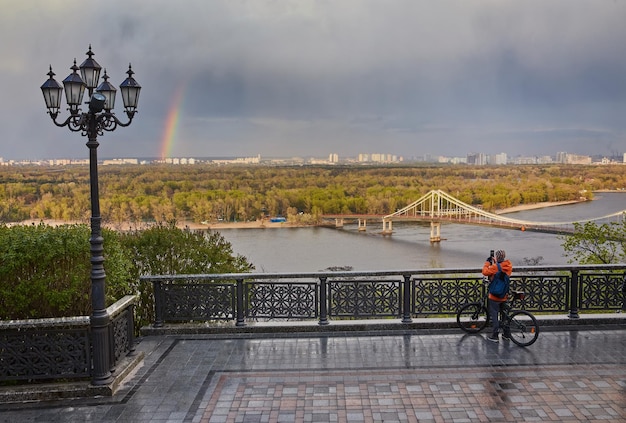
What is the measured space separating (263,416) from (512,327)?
406cm

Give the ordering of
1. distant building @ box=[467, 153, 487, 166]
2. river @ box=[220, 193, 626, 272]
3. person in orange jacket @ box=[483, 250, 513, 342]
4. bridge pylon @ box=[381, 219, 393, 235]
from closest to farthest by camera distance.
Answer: person in orange jacket @ box=[483, 250, 513, 342], river @ box=[220, 193, 626, 272], bridge pylon @ box=[381, 219, 393, 235], distant building @ box=[467, 153, 487, 166]

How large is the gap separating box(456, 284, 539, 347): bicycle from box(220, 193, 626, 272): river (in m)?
28.4

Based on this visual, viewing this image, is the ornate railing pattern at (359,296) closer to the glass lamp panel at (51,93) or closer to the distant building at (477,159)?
the glass lamp panel at (51,93)

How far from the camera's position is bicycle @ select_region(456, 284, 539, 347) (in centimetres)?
714

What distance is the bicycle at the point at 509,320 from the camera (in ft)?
23.4

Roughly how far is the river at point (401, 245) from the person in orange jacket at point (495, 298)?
2891cm

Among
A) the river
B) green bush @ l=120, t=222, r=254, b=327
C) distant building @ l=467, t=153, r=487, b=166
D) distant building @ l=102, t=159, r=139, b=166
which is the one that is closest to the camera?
green bush @ l=120, t=222, r=254, b=327

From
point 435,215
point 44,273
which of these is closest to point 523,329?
point 44,273

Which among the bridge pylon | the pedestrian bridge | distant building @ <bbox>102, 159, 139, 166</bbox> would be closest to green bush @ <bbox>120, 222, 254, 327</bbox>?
the pedestrian bridge

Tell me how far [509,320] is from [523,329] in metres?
0.21

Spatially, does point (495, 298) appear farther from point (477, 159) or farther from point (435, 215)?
point (477, 159)

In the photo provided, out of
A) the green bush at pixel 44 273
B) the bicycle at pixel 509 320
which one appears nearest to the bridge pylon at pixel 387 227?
the bicycle at pixel 509 320

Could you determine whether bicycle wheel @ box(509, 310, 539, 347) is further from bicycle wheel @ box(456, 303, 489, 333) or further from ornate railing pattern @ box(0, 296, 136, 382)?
ornate railing pattern @ box(0, 296, 136, 382)

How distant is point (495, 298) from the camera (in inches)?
282
